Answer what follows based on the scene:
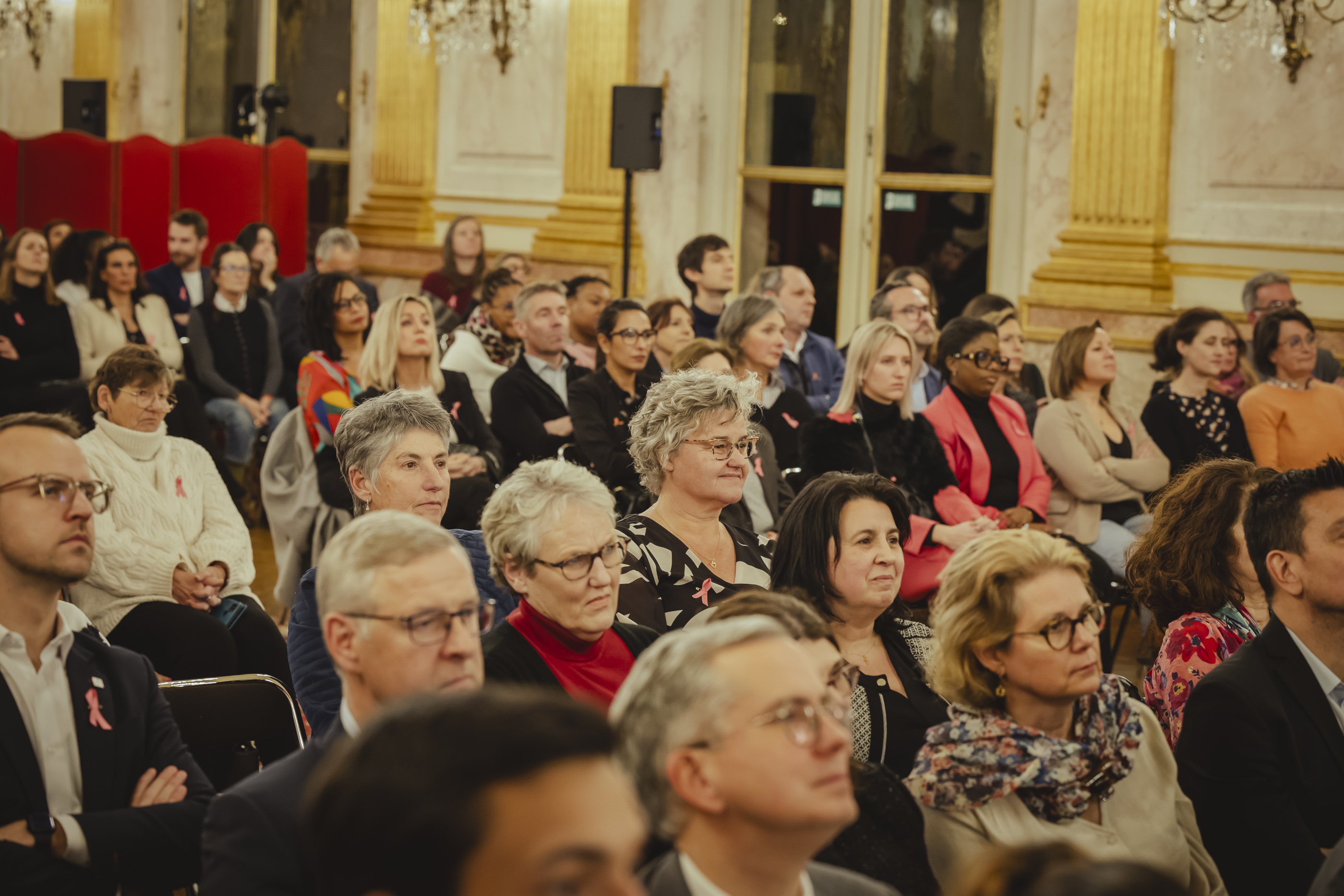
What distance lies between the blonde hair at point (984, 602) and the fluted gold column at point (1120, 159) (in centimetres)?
524

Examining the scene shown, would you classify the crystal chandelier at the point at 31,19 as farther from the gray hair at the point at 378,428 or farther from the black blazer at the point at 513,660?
the black blazer at the point at 513,660

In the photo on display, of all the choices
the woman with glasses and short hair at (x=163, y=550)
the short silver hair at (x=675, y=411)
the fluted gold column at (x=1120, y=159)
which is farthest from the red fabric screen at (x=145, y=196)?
the short silver hair at (x=675, y=411)

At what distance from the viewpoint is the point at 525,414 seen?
5.02 meters

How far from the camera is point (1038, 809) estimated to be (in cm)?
203

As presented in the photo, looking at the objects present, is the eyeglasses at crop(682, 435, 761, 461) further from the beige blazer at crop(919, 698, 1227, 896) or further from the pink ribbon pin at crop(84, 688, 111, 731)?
the pink ribbon pin at crop(84, 688, 111, 731)

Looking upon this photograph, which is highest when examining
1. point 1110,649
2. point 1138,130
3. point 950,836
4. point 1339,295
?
point 1138,130

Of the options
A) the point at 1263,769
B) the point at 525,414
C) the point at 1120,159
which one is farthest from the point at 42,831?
the point at 1120,159

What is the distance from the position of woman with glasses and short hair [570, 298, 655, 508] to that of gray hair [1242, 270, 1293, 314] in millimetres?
3163

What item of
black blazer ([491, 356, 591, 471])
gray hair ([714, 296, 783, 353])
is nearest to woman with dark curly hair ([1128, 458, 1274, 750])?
gray hair ([714, 296, 783, 353])

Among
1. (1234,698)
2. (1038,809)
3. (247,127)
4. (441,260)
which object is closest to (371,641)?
(1038,809)

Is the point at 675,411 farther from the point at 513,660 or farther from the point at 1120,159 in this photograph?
the point at 1120,159

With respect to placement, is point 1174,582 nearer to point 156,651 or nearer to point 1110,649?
point 1110,649

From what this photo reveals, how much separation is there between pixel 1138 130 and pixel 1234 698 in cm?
544

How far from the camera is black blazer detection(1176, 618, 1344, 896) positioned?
2.15m
